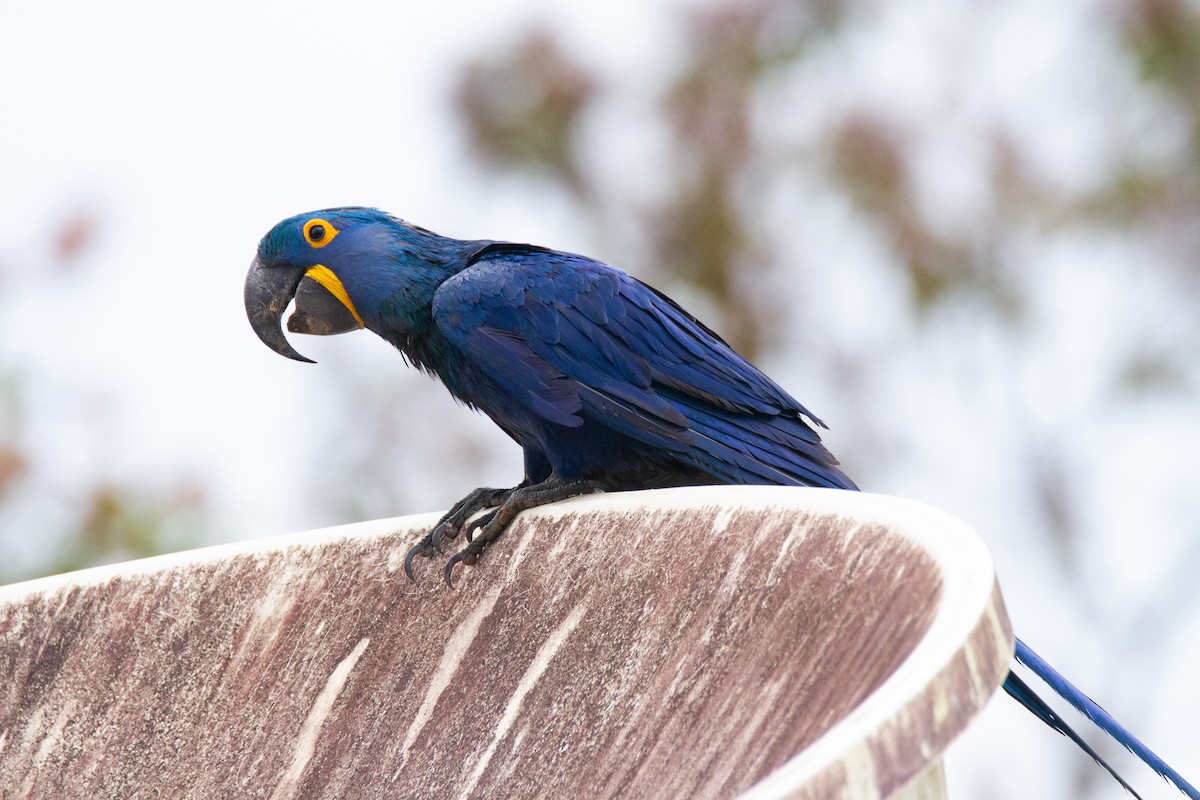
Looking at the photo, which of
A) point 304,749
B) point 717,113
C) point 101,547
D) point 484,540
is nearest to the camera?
point 304,749

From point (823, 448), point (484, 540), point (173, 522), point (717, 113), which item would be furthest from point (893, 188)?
point (484, 540)

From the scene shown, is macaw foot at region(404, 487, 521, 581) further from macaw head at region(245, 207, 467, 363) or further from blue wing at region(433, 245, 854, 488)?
macaw head at region(245, 207, 467, 363)

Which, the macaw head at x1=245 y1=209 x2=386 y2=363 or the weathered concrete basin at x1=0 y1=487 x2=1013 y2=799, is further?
the macaw head at x1=245 y1=209 x2=386 y2=363

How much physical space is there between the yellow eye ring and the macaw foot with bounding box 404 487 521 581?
721 millimetres

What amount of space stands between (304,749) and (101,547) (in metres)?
5.12

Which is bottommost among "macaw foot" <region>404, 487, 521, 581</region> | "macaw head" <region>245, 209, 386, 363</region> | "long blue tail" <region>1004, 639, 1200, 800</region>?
"macaw foot" <region>404, 487, 521, 581</region>

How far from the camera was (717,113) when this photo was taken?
7.82 metres

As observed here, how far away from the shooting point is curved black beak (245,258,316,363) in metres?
3.27

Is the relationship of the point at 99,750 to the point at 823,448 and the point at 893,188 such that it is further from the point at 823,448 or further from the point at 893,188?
the point at 893,188

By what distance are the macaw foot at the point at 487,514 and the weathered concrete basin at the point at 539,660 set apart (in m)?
0.05

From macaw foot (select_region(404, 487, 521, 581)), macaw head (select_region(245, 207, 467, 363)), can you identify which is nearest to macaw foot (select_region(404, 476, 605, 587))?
macaw foot (select_region(404, 487, 521, 581))

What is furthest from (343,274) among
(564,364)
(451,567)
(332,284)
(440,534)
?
(451,567)

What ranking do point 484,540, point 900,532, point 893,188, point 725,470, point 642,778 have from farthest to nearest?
point 893,188 < point 725,470 < point 484,540 < point 642,778 < point 900,532

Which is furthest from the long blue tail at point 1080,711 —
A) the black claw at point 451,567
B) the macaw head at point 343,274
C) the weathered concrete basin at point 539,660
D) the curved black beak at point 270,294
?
the curved black beak at point 270,294
